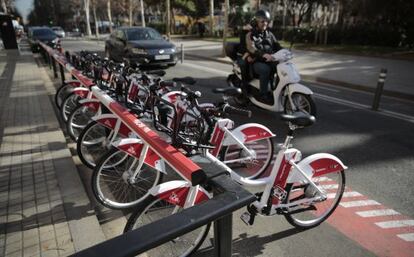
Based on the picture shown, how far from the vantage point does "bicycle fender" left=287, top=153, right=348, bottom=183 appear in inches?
120

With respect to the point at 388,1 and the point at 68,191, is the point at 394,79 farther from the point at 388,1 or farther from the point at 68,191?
the point at 68,191

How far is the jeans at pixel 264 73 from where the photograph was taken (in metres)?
7.05

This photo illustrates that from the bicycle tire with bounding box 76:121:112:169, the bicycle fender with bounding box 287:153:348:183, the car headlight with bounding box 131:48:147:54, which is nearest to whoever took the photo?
the bicycle fender with bounding box 287:153:348:183

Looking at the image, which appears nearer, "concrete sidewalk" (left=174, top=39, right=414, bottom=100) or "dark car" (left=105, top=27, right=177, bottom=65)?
"concrete sidewalk" (left=174, top=39, right=414, bottom=100)

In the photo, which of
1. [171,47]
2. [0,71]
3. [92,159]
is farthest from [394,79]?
[0,71]

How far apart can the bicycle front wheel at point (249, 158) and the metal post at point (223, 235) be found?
235cm

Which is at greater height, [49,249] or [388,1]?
[388,1]

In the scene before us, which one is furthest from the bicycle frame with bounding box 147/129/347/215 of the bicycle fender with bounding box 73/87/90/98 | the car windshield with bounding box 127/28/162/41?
the car windshield with bounding box 127/28/162/41

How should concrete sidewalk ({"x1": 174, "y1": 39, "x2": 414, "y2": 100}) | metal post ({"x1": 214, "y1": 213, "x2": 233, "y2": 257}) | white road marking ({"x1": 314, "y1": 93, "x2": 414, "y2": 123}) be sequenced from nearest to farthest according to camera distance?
metal post ({"x1": 214, "y1": 213, "x2": 233, "y2": 257}) < white road marking ({"x1": 314, "y1": 93, "x2": 414, "y2": 123}) < concrete sidewalk ({"x1": 174, "y1": 39, "x2": 414, "y2": 100})

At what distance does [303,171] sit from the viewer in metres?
3.07

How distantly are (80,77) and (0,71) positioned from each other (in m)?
9.40

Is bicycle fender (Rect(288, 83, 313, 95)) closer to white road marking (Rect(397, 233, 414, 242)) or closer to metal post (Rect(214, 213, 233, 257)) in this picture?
white road marking (Rect(397, 233, 414, 242))

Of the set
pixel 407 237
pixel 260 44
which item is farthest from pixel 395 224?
pixel 260 44

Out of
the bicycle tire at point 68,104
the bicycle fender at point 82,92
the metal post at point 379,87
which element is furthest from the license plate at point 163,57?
the metal post at point 379,87
